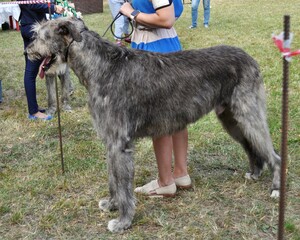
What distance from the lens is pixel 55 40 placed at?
11.3ft

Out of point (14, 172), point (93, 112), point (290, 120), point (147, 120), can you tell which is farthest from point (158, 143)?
point (290, 120)

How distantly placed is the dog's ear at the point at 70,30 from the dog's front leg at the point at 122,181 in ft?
3.01

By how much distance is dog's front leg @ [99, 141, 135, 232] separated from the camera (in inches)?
135

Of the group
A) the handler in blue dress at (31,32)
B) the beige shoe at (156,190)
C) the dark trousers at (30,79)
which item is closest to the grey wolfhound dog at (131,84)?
the beige shoe at (156,190)

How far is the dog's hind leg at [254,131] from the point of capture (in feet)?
12.5

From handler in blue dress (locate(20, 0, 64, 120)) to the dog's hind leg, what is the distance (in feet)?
9.01

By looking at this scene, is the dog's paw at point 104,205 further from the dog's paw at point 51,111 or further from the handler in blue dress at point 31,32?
the dog's paw at point 51,111

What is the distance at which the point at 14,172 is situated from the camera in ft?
15.6

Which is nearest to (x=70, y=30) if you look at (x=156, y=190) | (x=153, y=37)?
(x=153, y=37)

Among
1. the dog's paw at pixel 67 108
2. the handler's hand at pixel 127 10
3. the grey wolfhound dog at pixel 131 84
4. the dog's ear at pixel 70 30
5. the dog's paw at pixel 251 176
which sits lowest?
the dog's paw at pixel 67 108

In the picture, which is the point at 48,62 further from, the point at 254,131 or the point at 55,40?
the point at 254,131

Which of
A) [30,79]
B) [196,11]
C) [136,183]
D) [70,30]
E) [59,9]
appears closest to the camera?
[70,30]

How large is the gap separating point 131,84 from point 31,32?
2.97 metres

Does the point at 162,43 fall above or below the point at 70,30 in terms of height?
below
